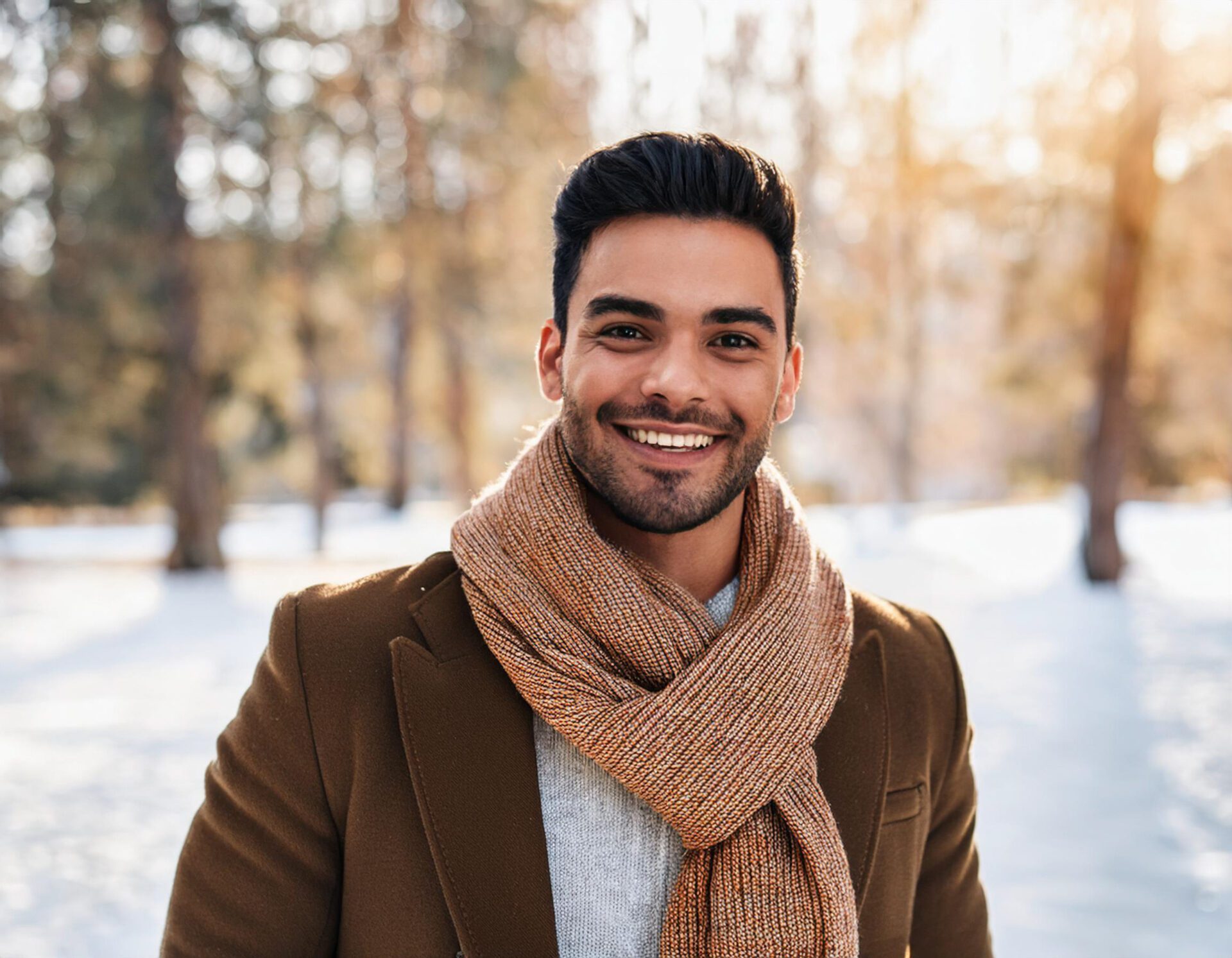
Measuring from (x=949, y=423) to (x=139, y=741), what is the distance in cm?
3736

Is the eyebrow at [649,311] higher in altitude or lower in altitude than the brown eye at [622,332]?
higher

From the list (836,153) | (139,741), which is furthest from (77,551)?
(836,153)

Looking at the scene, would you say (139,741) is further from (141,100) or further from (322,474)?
(322,474)

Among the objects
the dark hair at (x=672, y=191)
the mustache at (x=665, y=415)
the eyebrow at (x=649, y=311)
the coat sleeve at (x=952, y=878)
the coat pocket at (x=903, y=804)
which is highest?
the dark hair at (x=672, y=191)

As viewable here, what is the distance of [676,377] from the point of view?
1807mm

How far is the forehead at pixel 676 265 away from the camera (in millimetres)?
1821

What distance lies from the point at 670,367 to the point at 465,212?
53.6 feet

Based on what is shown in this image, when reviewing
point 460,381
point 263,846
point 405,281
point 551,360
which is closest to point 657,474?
point 551,360

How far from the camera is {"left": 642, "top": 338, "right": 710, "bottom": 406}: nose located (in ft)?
5.93

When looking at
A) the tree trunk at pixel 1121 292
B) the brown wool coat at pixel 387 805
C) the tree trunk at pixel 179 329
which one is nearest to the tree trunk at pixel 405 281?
the tree trunk at pixel 179 329

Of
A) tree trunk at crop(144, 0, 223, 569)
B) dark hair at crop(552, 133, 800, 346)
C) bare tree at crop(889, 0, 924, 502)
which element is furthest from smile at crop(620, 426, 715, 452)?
bare tree at crop(889, 0, 924, 502)

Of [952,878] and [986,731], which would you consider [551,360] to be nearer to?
[952,878]

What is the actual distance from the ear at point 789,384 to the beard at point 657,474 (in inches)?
4.5

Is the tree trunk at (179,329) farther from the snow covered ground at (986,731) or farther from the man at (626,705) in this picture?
the man at (626,705)
